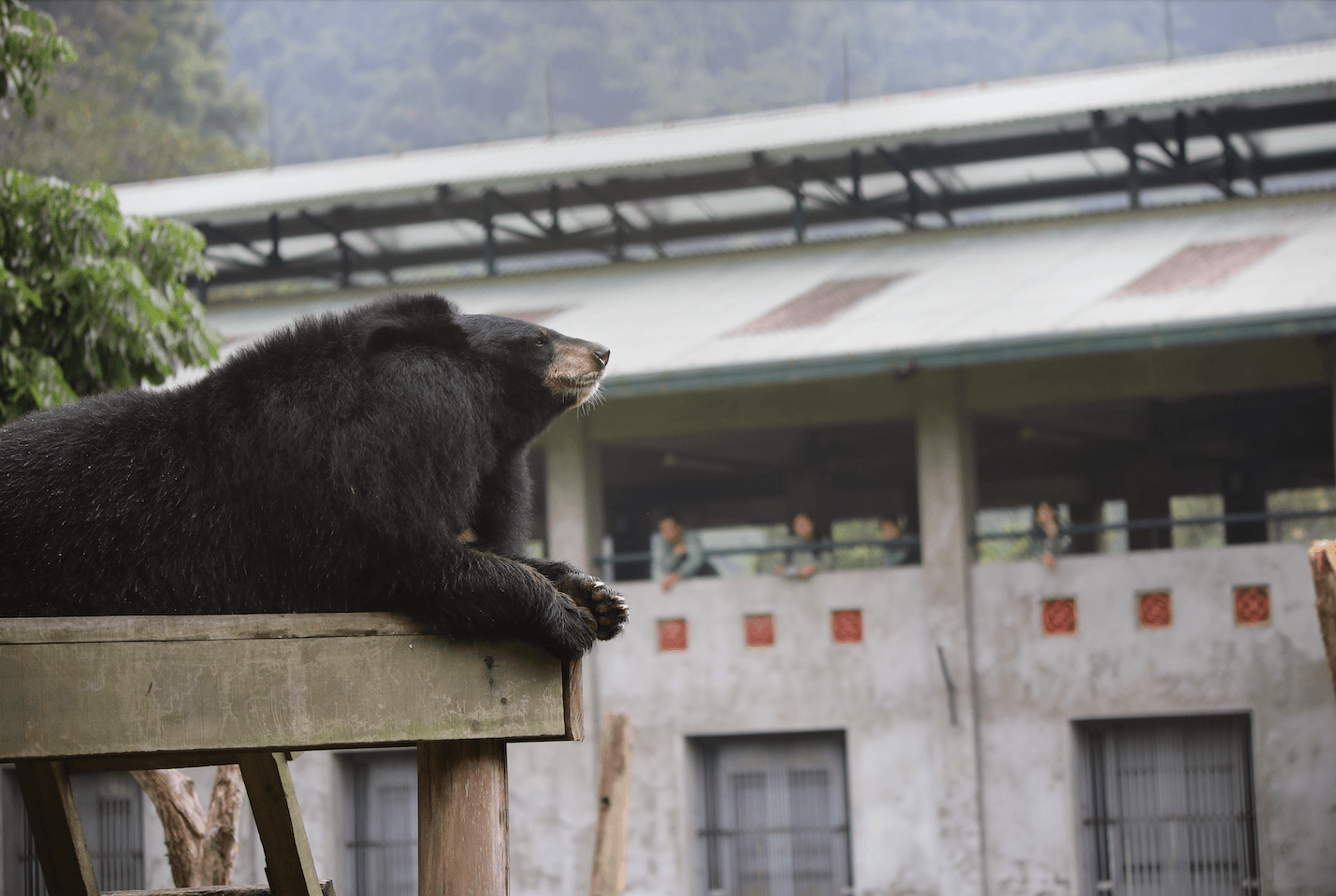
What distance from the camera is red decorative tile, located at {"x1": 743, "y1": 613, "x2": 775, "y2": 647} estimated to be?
14797mm

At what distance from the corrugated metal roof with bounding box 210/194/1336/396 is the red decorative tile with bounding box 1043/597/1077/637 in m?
2.43

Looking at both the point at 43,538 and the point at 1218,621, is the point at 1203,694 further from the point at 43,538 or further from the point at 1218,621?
the point at 43,538

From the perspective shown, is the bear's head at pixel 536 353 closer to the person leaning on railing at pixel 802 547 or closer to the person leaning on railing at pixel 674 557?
the person leaning on railing at pixel 802 547

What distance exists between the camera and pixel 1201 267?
1433 cm

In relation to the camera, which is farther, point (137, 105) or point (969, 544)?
point (137, 105)

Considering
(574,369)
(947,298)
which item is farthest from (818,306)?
(574,369)

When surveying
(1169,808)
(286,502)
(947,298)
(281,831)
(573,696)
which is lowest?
(1169,808)

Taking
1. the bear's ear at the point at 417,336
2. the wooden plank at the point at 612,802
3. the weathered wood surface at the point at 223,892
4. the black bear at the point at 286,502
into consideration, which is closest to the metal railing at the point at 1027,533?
the wooden plank at the point at 612,802

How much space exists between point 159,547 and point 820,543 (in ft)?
38.9

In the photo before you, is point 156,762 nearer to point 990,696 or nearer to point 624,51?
point 990,696

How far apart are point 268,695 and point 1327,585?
18.5 ft

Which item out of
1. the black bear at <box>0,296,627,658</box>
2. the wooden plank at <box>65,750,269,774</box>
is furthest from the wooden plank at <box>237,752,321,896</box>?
the black bear at <box>0,296,627,658</box>

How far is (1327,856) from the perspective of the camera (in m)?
13.1

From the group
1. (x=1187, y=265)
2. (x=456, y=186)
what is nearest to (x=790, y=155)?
(x=456, y=186)
